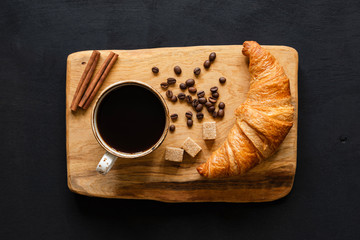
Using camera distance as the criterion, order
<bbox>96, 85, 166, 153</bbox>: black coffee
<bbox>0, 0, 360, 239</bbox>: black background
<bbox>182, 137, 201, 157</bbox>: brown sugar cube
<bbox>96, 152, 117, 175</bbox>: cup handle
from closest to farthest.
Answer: <bbox>96, 152, 117, 175</bbox>: cup handle
<bbox>96, 85, 166, 153</bbox>: black coffee
<bbox>182, 137, 201, 157</bbox>: brown sugar cube
<bbox>0, 0, 360, 239</bbox>: black background

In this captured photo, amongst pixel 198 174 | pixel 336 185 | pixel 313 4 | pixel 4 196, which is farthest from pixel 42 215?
pixel 313 4

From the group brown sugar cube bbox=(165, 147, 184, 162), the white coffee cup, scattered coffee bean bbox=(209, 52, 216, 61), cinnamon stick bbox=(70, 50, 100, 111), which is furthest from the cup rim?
scattered coffee bean bbox=(209, 52, 216, 61)

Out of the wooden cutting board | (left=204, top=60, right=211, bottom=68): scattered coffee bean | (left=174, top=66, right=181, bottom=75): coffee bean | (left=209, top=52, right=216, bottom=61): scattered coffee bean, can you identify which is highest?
(left=209, top=52, right=216, bottom=61): scattered coffee bean

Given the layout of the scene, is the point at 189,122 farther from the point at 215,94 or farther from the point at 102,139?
the point at 102,139

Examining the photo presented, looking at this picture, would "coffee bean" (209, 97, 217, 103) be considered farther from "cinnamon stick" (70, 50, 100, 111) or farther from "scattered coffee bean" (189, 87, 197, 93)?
"cinnamon stick" (70, 50, 100, 111)

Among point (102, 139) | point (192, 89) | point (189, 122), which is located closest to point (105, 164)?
point (102, 139)

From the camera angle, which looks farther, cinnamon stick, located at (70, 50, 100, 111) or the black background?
the black background
